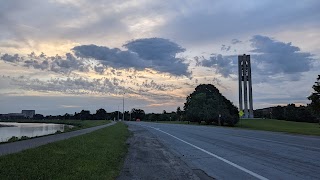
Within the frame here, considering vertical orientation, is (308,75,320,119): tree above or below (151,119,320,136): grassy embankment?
above

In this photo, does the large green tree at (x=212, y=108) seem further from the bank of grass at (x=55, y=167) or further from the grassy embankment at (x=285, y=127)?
the bank of grass at (x=55, y=167)

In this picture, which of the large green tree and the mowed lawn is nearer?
the mowed lawn

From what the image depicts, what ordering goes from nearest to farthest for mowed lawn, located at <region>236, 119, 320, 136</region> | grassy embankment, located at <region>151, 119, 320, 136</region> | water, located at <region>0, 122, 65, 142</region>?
water, located at <region>0, 122, 65, 142</region> → grassy embankment, located at <region>151, 119, 320, 136</region> → mowed lawn, located at <region>236, 119, 320, 136</region>

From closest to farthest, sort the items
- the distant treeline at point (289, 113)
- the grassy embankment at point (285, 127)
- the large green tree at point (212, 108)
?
the grassy embankment at point (285, 127)
the large green tree at point (212, 108)
the distant treeline at point (289, 113)

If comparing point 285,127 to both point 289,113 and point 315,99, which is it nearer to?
point 315,99

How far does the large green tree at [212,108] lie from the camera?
88.2 meters

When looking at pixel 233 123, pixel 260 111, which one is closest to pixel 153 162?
pixel 233 123

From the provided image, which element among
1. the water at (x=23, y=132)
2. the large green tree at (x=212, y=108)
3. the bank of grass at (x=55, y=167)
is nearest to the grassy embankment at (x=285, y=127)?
the large green tree at (x=212, y=108)

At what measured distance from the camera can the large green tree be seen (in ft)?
290

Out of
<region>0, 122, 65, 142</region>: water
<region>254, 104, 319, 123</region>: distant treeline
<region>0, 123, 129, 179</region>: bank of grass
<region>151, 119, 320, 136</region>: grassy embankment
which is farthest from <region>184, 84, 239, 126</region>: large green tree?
<region>0, 123, 129, 179</region>: bank of grass

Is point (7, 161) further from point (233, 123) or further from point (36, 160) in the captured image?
point (233, 123)

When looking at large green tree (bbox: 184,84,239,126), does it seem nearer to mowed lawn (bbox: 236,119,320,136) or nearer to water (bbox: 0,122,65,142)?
mowed lawn (bbox: 236,119,320,136)

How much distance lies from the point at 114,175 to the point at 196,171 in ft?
9.02

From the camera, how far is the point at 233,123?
87.6 m
